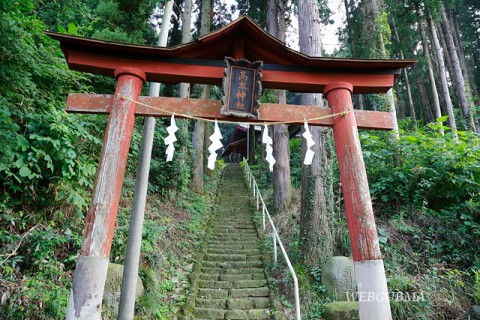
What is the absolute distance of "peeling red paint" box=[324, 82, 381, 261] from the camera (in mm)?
2900

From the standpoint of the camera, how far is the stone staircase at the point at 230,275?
15.4 ft

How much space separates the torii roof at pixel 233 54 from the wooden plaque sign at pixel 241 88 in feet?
0.50

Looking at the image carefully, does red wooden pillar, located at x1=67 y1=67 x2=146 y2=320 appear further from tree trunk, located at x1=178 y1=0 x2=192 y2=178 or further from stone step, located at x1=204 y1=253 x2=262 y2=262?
tree trunk, located at x1=178 y1=0 x2=192 y2=178

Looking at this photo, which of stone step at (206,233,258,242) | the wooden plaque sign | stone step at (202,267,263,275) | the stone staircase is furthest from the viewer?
stone step at (206,233,258,242)

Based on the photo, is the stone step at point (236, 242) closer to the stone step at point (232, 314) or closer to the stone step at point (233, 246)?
the stone step at point (233, 246)

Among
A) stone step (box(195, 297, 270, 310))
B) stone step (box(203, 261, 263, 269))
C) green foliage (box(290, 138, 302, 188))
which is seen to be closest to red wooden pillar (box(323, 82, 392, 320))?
stone step (box(195, 297, 270, 310))

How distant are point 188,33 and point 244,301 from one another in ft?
31.3

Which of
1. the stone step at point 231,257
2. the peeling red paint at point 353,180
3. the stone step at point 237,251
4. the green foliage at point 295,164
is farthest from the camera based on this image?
the green foliage at point 295,164

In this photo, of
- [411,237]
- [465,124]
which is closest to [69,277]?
[411,237]

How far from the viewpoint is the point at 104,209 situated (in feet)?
9.23

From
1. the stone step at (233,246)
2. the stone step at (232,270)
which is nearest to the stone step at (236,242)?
the stone step at (233,246)

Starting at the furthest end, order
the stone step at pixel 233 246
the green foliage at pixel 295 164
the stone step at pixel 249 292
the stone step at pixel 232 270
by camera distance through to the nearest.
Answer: the green foliage at pixel 295 164
the stone step at pixel 233 246
the stone step at pixel 232 270
the stone step at pixel 249 292

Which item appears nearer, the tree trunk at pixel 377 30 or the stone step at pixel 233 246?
the stone step at pixel 233 246

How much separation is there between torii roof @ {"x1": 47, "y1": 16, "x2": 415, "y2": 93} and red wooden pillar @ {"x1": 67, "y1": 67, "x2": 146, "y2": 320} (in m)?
0.23
